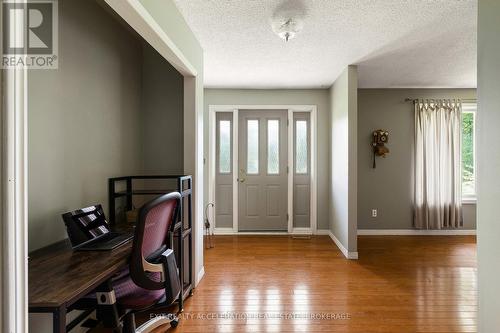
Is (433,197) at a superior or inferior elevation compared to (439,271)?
superior

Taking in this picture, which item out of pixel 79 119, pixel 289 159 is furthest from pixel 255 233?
pixel 79 119

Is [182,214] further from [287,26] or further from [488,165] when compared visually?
[488,165]

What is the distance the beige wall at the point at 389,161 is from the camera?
454cm

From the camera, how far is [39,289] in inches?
42.7

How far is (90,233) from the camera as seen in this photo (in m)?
1.75

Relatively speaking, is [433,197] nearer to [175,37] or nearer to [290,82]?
[290,82]

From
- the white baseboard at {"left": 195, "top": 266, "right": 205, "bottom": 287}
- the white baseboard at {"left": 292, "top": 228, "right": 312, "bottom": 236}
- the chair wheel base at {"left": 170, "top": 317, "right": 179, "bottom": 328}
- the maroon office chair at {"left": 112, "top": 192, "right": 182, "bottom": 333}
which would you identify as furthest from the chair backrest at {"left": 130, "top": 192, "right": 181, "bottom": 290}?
the white baseboard at {"left": 292, "top": 228, "right": 312, "bottom": 236}

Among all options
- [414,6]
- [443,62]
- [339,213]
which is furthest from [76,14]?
[443,62]

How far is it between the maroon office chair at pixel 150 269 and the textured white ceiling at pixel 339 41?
65.2 inches

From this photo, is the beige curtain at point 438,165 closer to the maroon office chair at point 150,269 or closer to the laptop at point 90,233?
the maroon office chair at point 150,269

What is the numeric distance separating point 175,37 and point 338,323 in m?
2.62

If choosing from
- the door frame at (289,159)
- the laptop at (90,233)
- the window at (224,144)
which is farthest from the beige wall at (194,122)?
the window at (224,144)

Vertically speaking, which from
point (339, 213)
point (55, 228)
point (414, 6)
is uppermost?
point (414, 6)

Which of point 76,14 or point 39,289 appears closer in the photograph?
point 39,289
